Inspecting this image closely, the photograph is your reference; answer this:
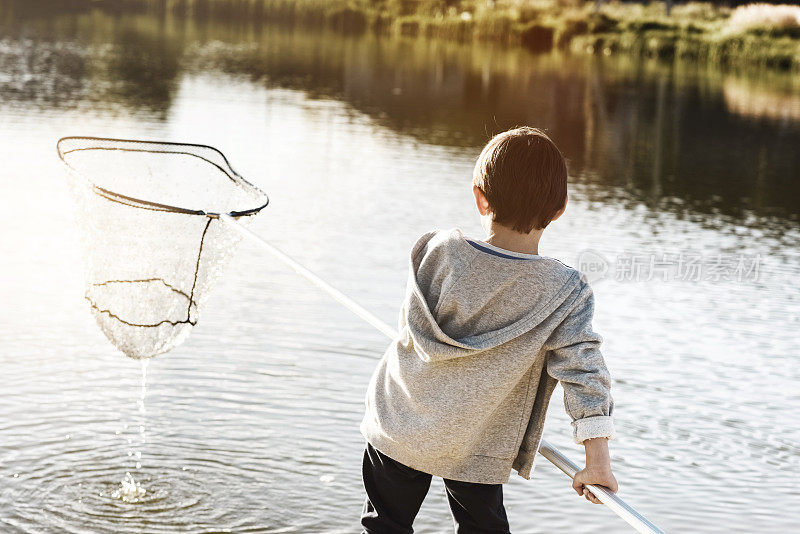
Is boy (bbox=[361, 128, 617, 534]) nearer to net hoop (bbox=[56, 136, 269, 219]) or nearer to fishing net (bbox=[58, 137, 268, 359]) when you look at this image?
net hoop (bbox=[56, 136, 269, 219])

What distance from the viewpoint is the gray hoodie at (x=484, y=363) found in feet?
7.63

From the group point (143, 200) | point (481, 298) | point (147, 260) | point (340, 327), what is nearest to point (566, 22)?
point (340, 327)

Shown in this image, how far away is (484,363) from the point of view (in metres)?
2.38

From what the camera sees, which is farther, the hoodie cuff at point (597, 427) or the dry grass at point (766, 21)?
the dry grass at point (766, 21)

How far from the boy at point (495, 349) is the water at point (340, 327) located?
1674mm

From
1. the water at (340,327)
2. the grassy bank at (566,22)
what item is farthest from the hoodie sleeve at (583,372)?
the grassy bank at (566,22)

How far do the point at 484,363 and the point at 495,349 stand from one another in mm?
37

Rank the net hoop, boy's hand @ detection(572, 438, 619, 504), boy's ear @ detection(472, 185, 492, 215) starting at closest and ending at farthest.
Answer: boy's hand @ detection(572, 438, 619, 504)
boy's ear @ detection(472, 185, 492, 215)
the net hoop

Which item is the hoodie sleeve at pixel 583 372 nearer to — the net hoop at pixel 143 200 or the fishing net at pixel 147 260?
the net hoop at pixel 143 200

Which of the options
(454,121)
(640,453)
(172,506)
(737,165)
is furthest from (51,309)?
(454,121)

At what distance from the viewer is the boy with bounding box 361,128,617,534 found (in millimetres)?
2309

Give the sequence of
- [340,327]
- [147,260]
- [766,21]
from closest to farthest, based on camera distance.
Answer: [147,260] < [340,327] < [766,21]

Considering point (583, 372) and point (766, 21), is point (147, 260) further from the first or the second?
point (766, 21)

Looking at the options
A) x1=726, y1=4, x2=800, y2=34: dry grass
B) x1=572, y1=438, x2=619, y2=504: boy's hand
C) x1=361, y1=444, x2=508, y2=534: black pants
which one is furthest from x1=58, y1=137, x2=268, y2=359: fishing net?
x1=726, y1=4, x2=800, y2=34: dry grass
